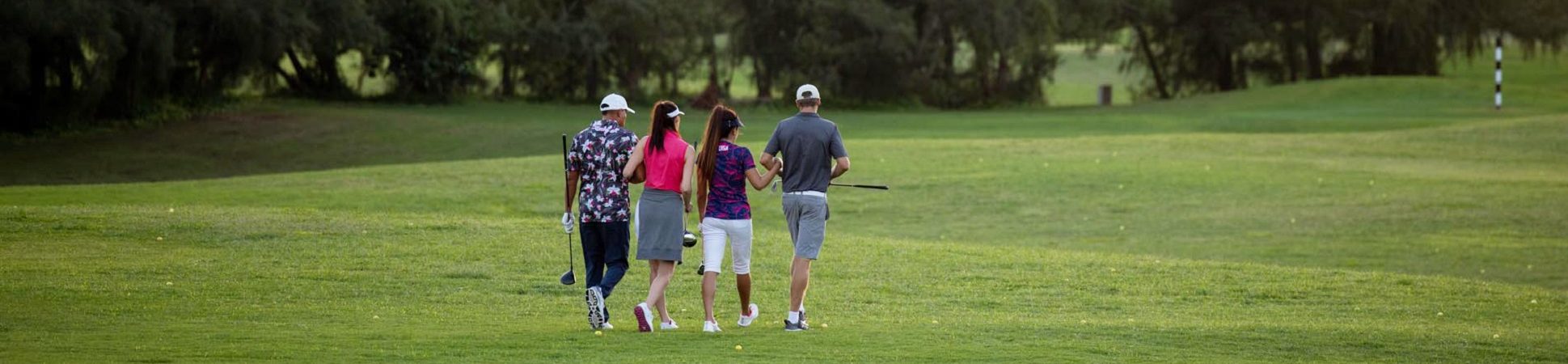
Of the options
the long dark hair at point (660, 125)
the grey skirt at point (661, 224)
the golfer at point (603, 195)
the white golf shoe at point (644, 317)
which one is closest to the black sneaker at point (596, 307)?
the golfer at point (603, 195)

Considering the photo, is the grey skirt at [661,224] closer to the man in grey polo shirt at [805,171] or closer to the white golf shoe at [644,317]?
the white golf shoe at [644,317]

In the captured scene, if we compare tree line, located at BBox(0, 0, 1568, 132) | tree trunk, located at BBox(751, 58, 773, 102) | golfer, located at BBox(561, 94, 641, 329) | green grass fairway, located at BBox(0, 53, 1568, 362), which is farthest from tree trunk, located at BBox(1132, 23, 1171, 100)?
golfer, located at BBox(561, 94, 641, 329)

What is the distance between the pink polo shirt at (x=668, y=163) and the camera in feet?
34.7

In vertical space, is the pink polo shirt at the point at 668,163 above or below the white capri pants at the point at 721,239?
above

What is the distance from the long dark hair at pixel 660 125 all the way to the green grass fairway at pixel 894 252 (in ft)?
3.84

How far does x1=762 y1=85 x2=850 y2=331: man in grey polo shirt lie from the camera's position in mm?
10875

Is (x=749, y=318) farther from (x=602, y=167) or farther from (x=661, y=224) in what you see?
(x=602, y=167)

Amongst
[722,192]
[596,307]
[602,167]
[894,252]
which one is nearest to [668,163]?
[722,192]

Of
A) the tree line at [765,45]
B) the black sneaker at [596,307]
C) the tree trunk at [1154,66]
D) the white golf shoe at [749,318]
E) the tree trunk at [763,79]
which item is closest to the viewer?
the black sneaker at [596,307]

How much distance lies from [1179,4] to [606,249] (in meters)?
45.0

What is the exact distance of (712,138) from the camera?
10570 mm

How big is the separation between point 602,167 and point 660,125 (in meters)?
0.58

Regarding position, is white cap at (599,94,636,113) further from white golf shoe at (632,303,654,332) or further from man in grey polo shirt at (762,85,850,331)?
white golf shoe at (632,303,654,332)

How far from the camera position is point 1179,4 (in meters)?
53.7
